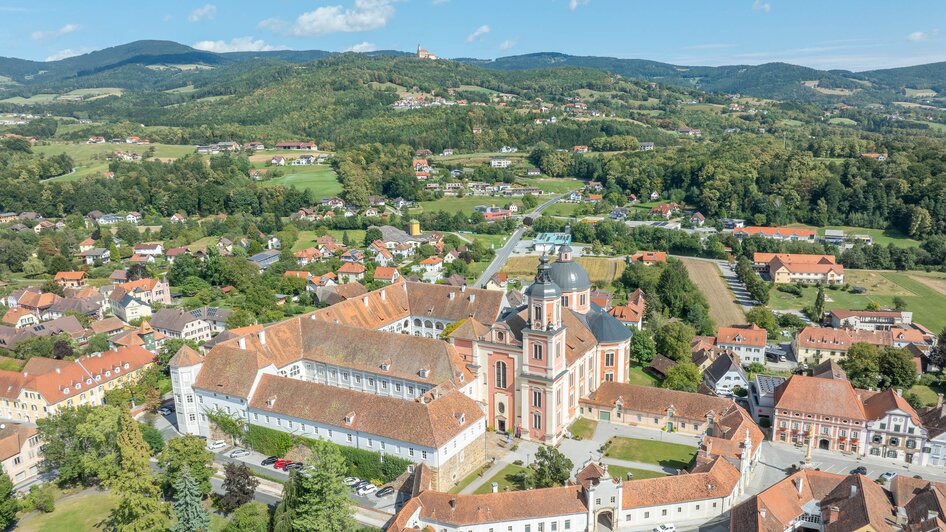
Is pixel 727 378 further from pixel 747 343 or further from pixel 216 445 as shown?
pixel 216 445

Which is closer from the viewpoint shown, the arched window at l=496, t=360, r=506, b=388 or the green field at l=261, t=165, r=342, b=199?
the arched window at l=496, t=360, r=506, b=388

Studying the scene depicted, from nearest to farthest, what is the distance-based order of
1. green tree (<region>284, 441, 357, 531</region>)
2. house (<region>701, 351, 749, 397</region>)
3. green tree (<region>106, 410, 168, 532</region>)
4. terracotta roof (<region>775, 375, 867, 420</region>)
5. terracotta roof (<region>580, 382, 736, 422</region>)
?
green tree (<region>284, 441, 357, 531</region>)
green tree (<region>106, 410, 168, 532</region>)
terracotta roof (<region>775, 375, 867, 420</region>)
terracotta roof (<region>580, 382, 736, 422</region>)
house (<region>701, 351, 749, 397</region>)

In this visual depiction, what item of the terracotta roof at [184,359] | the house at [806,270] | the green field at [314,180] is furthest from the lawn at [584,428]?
the green field at [314,180]

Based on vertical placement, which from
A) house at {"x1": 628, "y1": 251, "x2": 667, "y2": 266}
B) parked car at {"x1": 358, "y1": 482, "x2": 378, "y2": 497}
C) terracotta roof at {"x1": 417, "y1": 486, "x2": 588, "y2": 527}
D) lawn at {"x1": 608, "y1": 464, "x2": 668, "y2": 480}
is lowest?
lawn at {"x1": 608, "y1": 464, "x2": 668, "y2": 480}

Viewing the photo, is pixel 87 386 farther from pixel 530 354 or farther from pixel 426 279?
pixel 426 279

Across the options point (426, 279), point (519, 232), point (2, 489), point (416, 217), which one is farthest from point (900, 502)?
point (416, 217)

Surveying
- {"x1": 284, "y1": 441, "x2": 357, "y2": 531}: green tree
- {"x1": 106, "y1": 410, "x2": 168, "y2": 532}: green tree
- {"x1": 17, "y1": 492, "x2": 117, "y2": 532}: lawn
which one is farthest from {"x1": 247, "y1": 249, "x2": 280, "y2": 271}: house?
{"x1": 284, "y1": 441, "x2": 357, "y2": 531}: green tree

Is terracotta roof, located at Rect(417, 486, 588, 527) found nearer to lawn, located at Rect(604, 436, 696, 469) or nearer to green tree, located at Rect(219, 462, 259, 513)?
lawn, located at Rect(604, 436, 696, 469)
